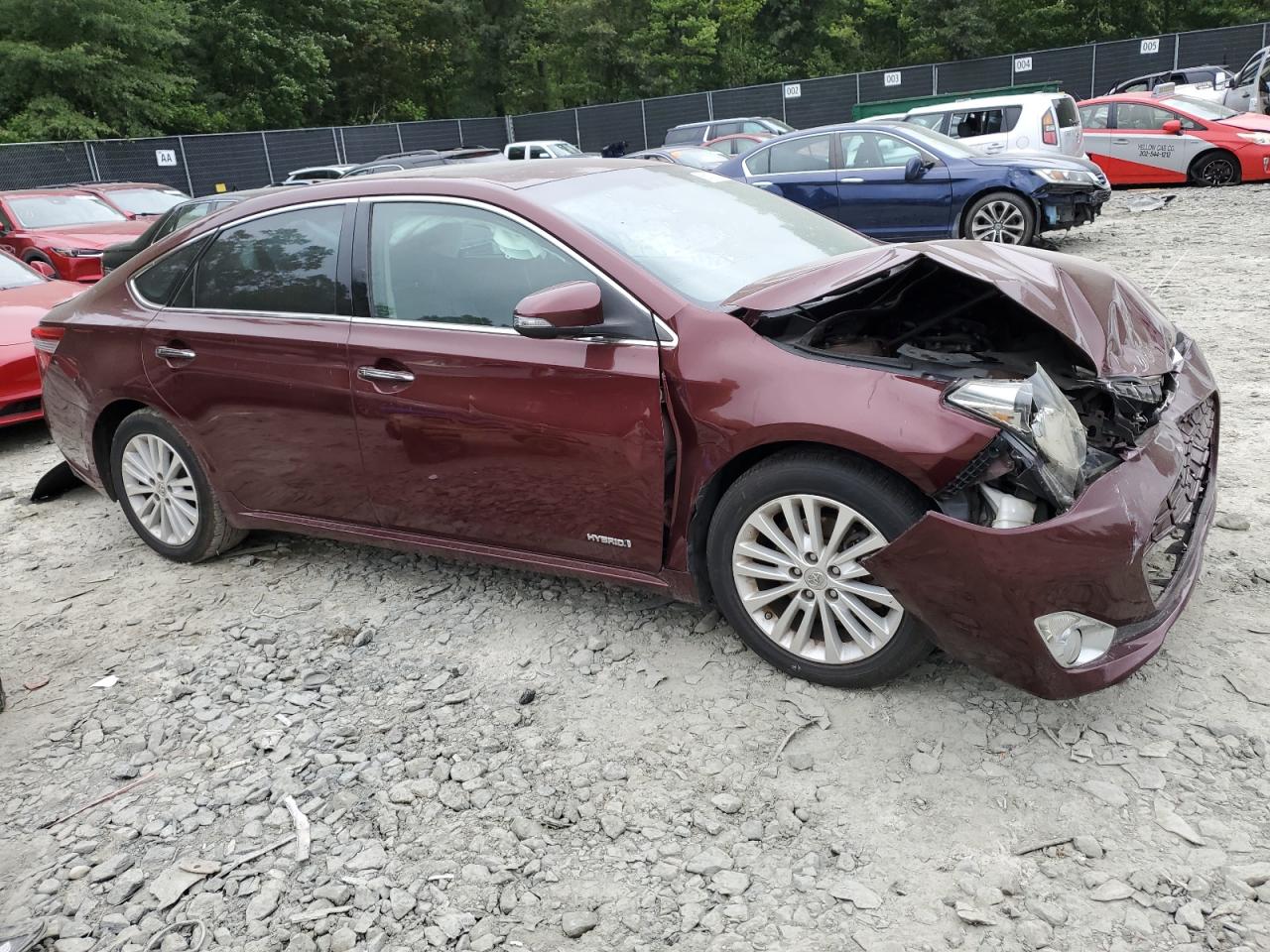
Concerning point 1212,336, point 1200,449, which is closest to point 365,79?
point 1212,336

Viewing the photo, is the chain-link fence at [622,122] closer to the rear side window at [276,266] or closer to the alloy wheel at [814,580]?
the rear side window at [276,266]

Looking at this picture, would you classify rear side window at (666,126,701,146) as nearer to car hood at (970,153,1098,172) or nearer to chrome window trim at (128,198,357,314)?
car hood at (970,153,1098,172)

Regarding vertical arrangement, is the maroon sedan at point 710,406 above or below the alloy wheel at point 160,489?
above

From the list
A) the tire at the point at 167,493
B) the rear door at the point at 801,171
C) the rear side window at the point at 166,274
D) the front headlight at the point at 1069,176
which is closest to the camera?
the rear side window at the point at 166,274

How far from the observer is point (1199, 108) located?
15.0m

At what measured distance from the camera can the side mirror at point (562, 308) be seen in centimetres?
310

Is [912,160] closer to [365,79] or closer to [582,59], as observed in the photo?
[582,59]

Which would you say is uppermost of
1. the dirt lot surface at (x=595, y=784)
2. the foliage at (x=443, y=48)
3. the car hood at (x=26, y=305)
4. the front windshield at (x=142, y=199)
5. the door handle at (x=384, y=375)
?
the foliage at (x=443, y=48)

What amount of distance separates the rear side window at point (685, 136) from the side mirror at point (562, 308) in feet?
72.7

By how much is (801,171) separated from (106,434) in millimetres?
8615

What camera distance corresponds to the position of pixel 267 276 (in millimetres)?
4070

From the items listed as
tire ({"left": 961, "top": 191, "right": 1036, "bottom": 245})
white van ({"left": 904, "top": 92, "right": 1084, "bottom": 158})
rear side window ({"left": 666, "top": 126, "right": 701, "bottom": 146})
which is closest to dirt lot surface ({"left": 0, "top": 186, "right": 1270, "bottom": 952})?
tire ({"left": 961, "top": 191, "right": 1036, "bottom": 245})

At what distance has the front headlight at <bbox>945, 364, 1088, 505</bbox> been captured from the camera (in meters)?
2.67

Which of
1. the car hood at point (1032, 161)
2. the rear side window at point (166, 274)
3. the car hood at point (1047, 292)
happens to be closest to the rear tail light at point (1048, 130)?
the car hood at point (1032, 161)
